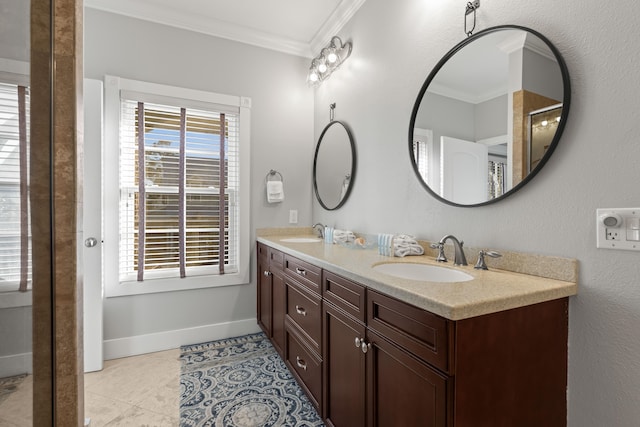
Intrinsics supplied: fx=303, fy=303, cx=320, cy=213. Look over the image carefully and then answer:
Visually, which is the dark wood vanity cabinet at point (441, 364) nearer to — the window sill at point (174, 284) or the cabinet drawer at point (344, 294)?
the cabinet drawer at point (344, 294)

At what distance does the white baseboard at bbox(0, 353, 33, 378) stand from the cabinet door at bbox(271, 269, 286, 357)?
1.54m

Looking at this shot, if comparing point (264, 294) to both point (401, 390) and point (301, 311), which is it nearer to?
point (301, 311)

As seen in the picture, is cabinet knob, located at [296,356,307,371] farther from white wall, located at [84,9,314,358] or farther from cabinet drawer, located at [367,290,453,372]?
white wall, located at [84,9,314,358]

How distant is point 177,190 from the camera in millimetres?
2527

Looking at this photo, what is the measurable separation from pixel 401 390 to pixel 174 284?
2.13m

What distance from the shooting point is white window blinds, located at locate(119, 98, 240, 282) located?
2400mm

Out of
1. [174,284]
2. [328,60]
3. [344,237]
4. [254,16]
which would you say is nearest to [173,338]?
[174,284]

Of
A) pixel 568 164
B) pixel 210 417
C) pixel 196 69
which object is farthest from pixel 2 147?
pixel 196 69

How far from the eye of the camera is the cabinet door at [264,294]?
2.41 meters

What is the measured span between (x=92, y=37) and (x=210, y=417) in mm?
2765

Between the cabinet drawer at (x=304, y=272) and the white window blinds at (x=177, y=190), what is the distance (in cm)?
96

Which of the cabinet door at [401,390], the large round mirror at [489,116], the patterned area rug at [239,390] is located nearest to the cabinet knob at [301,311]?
the patterned area rug at [239,390]

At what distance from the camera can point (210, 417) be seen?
167 centimetres

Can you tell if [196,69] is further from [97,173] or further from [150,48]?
[97,173]
